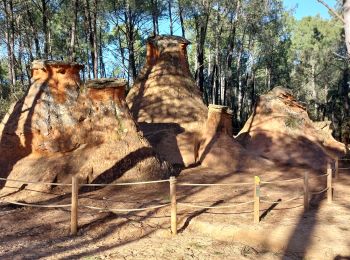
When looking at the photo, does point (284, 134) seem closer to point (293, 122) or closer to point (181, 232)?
point (293, 122)

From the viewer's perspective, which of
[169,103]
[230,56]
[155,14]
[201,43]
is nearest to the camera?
[169,103]

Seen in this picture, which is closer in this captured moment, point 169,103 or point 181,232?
point 181,232

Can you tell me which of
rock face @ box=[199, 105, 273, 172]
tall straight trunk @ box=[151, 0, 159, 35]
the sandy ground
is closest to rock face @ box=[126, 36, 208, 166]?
rock face @ box=[199, 105, 273, 172]

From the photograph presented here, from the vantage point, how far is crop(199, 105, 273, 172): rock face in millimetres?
12436

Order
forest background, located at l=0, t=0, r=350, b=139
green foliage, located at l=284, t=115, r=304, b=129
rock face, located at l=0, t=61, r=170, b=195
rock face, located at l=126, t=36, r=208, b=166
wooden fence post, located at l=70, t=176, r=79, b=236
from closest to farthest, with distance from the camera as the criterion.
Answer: wooden fence post, located at l=70, t=176, r=79, b=236 → rock face, located at l=0, t=61, r=170, b=195 → rock face, located at l=126, t=36, r=208, b=166 → green foliage, located at l=284, t=115, r=304, b=129 → forest background, located at l=0, t=0, r=350, b=139

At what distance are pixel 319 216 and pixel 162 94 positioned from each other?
7.89m

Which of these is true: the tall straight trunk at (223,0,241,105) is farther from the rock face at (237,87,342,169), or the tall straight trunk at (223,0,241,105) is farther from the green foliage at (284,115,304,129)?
the green foliage at (284,115,304,129)

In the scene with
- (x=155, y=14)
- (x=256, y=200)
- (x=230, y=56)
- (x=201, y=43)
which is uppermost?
(x=155, y=14)

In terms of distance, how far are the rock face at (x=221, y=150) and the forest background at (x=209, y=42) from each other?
8.97m

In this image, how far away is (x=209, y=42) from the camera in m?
33.3

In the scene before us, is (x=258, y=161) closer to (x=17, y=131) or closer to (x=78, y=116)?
(x=78, y=116)

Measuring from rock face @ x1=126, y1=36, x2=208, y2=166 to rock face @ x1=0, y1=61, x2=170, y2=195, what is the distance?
218 cm

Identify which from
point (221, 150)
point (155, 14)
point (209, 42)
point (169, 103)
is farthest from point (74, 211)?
point (209, 42)

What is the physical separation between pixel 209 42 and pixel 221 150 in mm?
22193
